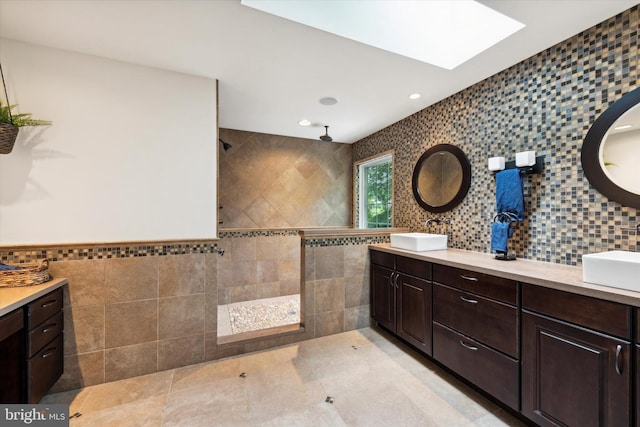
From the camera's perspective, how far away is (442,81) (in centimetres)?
237

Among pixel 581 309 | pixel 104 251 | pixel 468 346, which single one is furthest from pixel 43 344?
pixel 581 309

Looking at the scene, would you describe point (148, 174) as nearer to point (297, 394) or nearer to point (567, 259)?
point (297, 394)

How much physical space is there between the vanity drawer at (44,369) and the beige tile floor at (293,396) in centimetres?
21

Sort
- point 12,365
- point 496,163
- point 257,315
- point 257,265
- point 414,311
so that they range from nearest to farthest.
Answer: point 12,365 < point 496,163 < point 414,311 < point 257,315 < point 257,265

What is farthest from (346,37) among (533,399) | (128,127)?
(533,399)

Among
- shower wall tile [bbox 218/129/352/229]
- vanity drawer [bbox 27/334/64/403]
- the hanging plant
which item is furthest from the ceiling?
vanity drawer [bbox 27/334/64/403]

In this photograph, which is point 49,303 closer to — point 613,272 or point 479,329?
point 479,329

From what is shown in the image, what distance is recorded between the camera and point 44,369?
5.49 feet

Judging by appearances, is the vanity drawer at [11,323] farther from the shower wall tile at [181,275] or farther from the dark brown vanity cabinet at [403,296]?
the dark brown vanity cabinet at [403,296]

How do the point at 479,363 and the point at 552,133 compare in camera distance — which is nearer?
the point at 479,363

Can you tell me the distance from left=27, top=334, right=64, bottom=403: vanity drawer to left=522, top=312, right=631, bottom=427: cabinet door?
2.91 meters

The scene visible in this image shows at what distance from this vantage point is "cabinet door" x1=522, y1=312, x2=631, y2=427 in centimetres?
118

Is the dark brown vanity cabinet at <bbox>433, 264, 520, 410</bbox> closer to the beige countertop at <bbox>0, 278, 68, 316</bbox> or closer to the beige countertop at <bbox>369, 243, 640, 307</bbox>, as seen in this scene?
the beige countertop at <bbox>369, 243, 640, 307</bbox>

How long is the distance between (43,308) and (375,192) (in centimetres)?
379
